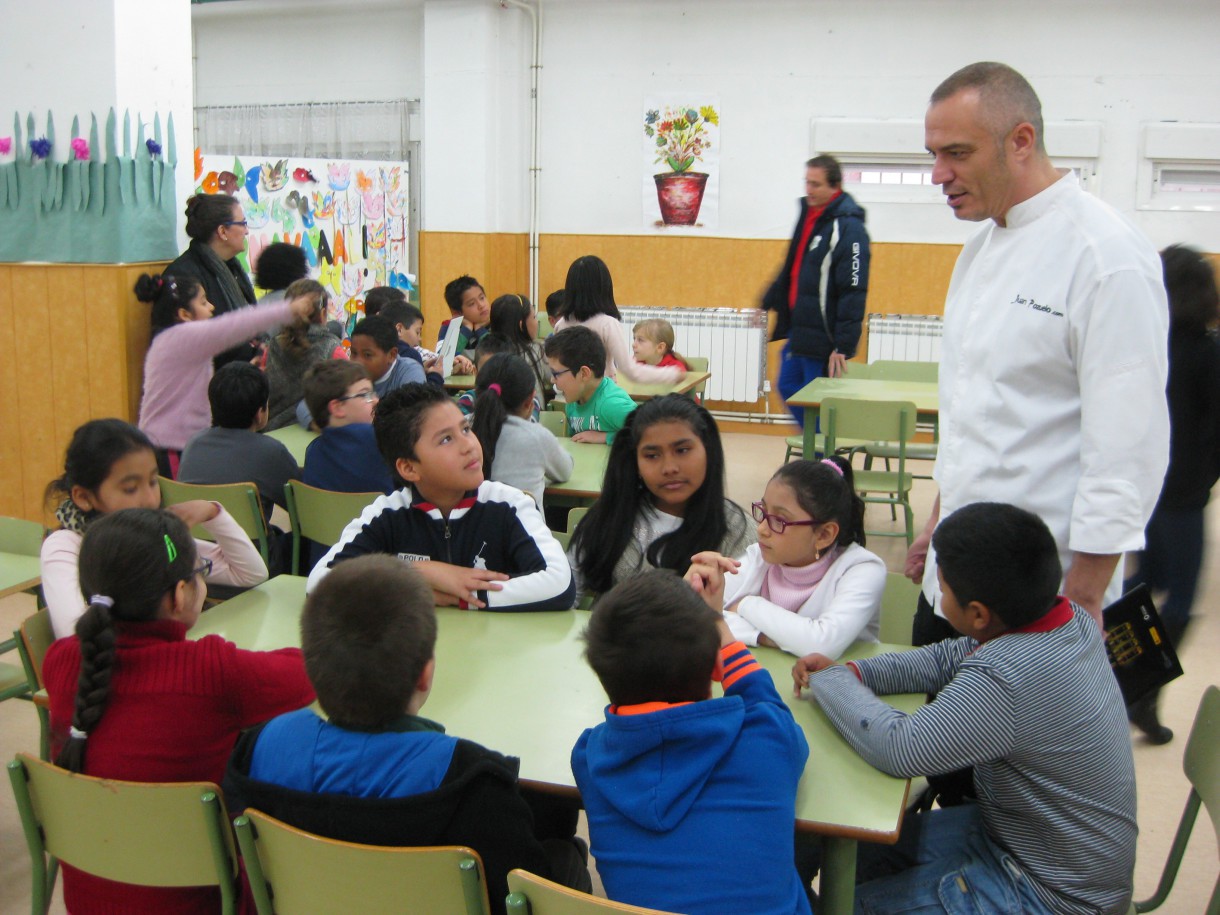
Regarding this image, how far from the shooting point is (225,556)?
8.23 ft

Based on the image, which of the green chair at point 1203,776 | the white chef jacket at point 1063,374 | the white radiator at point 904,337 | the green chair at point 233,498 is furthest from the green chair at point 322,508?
the white radiator at point 904,337

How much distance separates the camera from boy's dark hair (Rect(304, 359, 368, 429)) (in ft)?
11.8

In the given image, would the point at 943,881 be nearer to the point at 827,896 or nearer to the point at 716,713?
the point at 827,896

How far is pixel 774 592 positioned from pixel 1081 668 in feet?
2.25

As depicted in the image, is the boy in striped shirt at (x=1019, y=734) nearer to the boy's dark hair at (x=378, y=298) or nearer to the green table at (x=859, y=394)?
the green table at (x=859, y=394)

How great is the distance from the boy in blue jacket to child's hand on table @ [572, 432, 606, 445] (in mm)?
1627

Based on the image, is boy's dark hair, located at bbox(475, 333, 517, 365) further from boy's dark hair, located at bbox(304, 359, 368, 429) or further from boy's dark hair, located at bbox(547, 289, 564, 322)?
boy's dark hair, located at bbox(304, 359, 368, 429)

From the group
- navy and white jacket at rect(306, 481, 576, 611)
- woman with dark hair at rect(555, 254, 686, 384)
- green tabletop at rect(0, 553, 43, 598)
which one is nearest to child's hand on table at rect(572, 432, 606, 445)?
woman with dark hair at rect(555, 254, 686, 384)

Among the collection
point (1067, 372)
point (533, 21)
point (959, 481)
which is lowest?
point (959, 481)

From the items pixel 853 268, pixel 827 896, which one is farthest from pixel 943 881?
pixel 853 268

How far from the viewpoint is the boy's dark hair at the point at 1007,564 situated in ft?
5.29

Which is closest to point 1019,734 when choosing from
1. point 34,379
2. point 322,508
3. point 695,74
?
point 322,508

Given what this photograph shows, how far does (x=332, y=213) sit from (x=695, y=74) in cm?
275

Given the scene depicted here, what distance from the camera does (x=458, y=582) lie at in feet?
7.27
